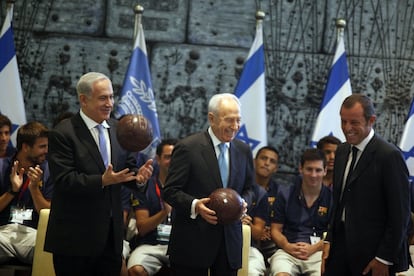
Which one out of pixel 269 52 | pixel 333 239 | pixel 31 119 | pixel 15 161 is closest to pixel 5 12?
pixel 31 119

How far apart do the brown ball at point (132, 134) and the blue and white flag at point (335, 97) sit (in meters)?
2.82

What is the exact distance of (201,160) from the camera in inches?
149

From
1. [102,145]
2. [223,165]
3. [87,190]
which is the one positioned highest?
[102,145]

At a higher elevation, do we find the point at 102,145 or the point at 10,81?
the point at 10,81

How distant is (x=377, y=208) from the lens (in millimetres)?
3629

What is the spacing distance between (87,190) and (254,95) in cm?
302

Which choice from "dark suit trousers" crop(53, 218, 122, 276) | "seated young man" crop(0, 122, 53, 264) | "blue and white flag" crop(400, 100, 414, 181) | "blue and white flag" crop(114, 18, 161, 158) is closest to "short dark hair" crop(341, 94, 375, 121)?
"dark suit trousers" crop(53, 218, 122, 276)

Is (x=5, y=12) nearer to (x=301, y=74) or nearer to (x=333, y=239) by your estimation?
(x=301, y=74)

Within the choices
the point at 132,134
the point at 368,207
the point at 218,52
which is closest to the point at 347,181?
the point at 368,207

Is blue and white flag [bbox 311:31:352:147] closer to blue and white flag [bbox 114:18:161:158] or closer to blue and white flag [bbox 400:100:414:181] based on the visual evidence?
blue and white flag [bbox 400:100:414:181]

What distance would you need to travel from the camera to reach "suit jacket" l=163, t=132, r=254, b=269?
3732 millimetres

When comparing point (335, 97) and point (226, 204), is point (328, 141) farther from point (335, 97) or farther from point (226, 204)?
point (226, 204)

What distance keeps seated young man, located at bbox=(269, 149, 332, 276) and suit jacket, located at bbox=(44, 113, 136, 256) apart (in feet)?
5.93

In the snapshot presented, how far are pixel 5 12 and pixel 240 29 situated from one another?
2.33 m
